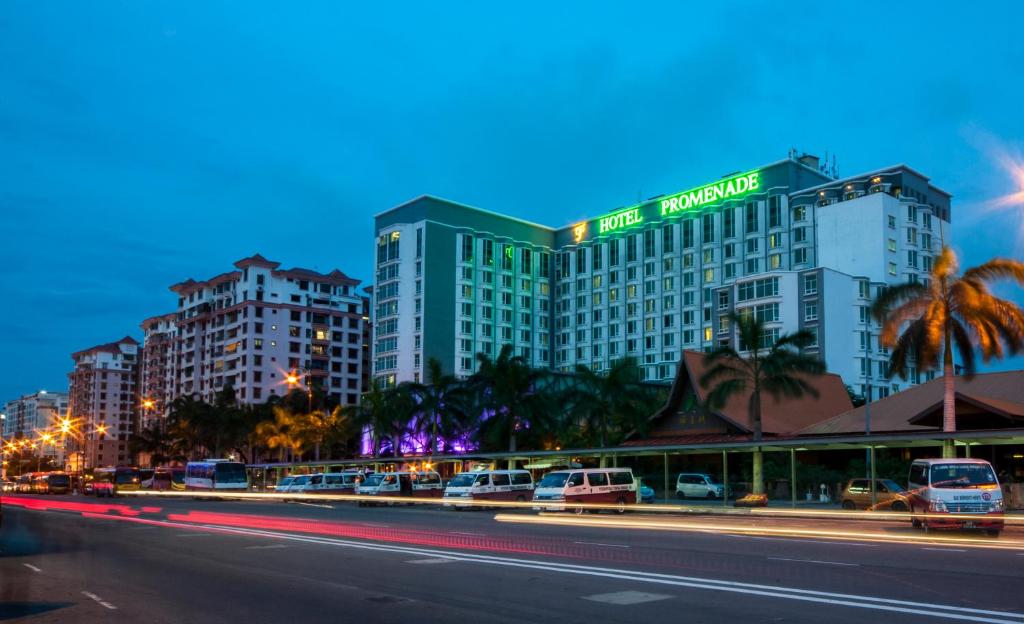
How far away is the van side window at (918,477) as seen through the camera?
1038 inches

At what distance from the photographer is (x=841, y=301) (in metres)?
94.9

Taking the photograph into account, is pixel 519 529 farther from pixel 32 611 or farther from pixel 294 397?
pixel 294 397

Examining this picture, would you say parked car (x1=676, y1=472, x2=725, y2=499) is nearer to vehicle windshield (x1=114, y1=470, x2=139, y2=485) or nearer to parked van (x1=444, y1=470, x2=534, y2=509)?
parked van (x1=444, y1=470, x2=534, y2=509)

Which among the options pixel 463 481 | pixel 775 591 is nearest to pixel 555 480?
pixel 463 481

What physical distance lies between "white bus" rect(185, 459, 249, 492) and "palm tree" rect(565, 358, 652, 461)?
25065 millimetres

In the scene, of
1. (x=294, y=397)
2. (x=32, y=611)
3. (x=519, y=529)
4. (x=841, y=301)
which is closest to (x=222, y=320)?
(x=294, y=397)

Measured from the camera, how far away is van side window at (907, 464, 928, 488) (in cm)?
2638

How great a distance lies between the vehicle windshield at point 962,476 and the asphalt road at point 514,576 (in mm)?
1434

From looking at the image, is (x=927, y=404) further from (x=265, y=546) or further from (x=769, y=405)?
(x=265, y=546)

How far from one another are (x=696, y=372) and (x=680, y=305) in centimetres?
5880

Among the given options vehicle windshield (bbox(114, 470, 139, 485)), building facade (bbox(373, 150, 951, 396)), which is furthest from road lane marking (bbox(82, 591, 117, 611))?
building facade (bbox(373, 150, 951, 396))

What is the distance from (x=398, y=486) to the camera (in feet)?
178

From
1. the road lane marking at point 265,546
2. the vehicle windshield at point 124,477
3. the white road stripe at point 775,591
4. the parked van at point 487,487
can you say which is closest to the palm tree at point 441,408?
the vehicle windshield at point 124,477

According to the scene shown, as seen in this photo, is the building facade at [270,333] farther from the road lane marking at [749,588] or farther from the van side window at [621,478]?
the road lane marking at [749,588]
